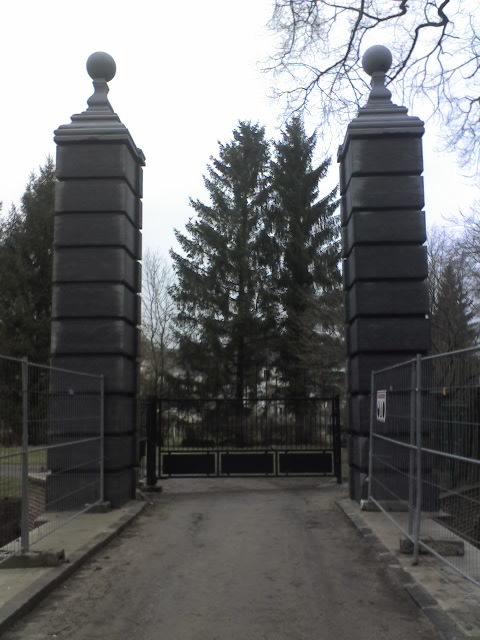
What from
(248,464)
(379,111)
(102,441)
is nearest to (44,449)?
(102,441)

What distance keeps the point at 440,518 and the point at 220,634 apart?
2.66 metres

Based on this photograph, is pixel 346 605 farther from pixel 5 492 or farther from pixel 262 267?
pixel 262 267

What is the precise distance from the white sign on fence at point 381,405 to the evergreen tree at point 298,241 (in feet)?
75.9

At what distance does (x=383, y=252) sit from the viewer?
472 inches

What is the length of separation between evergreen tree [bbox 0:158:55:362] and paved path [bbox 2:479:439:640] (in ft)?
89.9

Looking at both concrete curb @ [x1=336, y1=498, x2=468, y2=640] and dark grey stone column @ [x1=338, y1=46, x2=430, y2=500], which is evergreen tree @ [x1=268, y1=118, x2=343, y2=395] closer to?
dark grey stone column @ [x1=338, y1=46, x2=430, y2=500]

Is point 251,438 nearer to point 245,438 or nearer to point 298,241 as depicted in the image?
point 245,438

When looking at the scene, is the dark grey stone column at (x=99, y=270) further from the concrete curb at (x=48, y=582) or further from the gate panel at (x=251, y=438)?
the gate panel at (x=251, y=438)

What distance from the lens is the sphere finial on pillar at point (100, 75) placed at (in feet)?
42.4

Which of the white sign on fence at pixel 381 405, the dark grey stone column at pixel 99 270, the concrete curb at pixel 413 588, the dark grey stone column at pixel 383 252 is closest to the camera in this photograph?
the concrete curb at pixel 413 588

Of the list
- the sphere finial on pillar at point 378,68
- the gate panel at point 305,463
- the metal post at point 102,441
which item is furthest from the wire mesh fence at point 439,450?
the sphere finial on pillar at point 378,68

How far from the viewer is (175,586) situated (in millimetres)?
7121

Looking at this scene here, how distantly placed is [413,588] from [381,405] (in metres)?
3.72

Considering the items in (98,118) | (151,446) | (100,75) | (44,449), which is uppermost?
(100,75)
